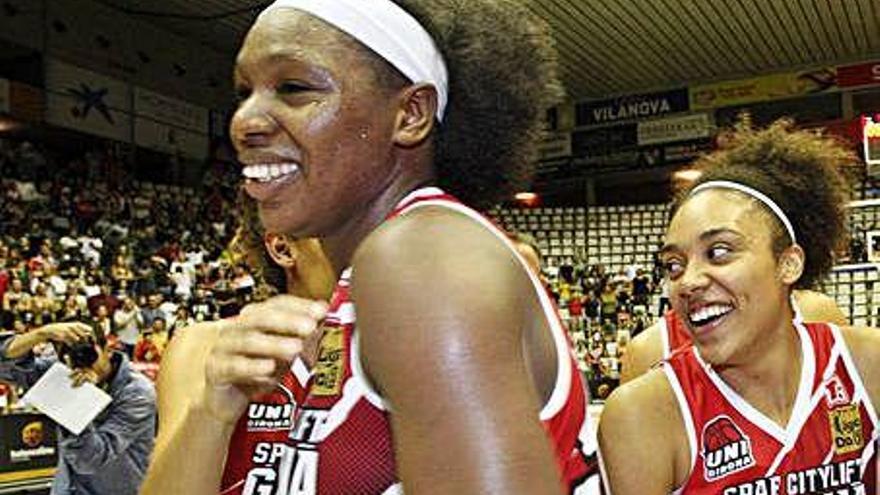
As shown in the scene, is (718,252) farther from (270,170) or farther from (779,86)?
(779,86)

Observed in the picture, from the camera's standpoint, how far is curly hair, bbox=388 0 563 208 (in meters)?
1.62

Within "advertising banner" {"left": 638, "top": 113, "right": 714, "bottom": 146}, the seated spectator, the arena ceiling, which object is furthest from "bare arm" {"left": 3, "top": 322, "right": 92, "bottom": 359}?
"advertising banner" {"left": 638, "top": 113, "right": 714, "bottom": 146}

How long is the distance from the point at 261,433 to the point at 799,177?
6.01 ft

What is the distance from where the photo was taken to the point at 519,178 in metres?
1.80

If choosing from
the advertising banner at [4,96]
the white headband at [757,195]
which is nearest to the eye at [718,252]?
the white headband at [757,195]

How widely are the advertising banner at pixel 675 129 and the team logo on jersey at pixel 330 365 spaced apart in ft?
69.5

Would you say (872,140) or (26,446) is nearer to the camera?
(26,446)

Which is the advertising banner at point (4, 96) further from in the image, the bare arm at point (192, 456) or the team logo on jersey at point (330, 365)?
the team logo on jersey at point (330, 365)

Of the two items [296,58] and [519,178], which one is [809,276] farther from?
[296,58]

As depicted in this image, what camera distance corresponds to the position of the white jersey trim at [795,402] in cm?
280

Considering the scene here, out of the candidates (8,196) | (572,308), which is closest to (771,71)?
(572,308)

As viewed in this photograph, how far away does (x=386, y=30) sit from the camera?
1.48 m

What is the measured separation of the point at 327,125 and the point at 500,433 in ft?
1.66

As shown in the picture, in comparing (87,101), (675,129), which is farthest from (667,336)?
(675,129)
